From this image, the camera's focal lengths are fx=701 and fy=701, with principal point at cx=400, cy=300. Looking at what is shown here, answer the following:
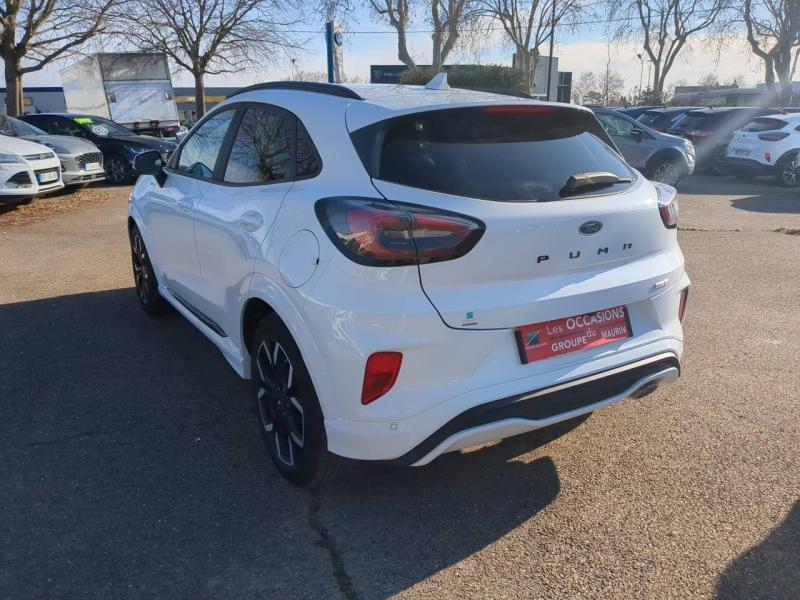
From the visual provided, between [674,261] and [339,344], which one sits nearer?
[339,344]

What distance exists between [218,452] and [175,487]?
356 millimetres

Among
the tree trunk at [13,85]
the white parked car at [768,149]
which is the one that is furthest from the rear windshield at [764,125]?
the tree trunk at [13,85]

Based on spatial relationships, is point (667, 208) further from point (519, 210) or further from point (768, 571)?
point (768, 571)

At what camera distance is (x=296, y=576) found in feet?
8.72

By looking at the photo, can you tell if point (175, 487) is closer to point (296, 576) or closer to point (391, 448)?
point (296, 576)

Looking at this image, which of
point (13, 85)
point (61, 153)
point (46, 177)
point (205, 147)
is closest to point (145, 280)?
point (205, 147)

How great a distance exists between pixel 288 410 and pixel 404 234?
1.05m

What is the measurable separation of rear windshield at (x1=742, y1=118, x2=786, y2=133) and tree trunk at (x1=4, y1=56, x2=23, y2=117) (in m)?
18.9

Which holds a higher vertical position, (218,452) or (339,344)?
(339,344)

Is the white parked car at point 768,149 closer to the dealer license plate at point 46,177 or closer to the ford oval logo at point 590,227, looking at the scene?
the dealer license plate at point 46,177

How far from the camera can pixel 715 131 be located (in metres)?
18.0

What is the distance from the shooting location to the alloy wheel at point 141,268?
218 inches

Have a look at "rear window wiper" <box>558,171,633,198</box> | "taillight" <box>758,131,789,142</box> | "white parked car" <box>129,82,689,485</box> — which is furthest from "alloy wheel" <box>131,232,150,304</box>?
"taillight" <box>758,131,789,142</box>

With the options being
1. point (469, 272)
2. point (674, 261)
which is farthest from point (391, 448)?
point (674, 261)
